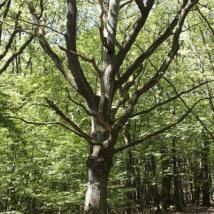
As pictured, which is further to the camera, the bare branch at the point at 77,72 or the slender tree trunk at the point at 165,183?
the slender tree trunk at the point at 165,183

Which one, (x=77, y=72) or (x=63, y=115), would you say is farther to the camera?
(x=77, y=72)

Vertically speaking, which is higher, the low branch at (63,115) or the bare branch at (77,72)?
the bare branch at (77,72)

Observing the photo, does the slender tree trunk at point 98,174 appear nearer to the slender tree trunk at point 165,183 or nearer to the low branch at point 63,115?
the low branch at point 63,115

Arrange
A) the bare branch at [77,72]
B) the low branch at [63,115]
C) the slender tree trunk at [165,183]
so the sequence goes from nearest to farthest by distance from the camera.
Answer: the low branch at [63,115] < the bare branch at [77,72] < the slender tree trunk at [165,183]

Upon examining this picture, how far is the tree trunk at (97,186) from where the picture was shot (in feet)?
13.1

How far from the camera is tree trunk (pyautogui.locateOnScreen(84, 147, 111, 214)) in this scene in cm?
400

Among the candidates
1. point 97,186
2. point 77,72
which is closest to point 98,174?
point 97,186

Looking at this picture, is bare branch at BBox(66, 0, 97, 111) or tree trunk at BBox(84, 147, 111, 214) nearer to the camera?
tree trunk at BBox(84, 147, 111, 214)

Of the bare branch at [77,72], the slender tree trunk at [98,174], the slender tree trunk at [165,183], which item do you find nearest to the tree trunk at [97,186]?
the slender tree trunk at [98,174]

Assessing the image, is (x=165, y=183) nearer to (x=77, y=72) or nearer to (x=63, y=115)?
(x=77, y=72)

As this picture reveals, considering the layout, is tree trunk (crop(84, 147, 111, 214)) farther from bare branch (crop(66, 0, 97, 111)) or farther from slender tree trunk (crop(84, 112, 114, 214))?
bare branch (crop(66, 0, 97, 111))

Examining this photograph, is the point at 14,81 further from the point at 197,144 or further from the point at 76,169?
the point at 197,144

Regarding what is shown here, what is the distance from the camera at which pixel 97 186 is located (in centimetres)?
406

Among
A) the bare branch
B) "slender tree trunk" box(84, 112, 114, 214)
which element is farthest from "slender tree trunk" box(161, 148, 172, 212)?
"slender tree trunk" box(84, 112, 114, 214)
